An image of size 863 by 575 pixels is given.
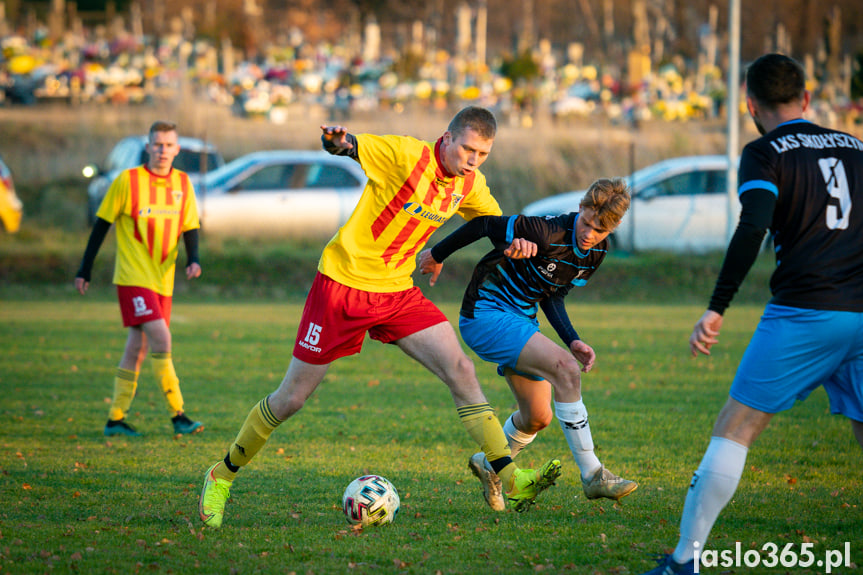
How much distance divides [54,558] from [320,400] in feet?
16.0

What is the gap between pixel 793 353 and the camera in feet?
12.8

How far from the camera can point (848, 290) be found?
394 centimetres

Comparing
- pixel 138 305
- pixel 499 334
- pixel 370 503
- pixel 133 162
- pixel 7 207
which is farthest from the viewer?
pixel 133 162

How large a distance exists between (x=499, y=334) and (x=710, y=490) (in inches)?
67.1

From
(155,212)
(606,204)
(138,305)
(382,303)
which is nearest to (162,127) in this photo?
(155,212)

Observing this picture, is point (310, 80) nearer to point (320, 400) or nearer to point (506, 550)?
point (320, 400)

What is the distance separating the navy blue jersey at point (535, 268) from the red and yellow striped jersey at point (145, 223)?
3149mm

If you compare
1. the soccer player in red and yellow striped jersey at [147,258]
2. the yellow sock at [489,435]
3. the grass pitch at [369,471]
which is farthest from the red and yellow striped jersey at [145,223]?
the yellow sock at [489,435]

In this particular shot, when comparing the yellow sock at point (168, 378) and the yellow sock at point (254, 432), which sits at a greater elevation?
the yellow sock at point (254, 432)

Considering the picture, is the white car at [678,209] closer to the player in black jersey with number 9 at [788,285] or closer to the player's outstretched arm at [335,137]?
the player's outstretched arm at [335,137]

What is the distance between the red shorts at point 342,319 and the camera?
201 inches

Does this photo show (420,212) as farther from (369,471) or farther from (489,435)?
(369,471)

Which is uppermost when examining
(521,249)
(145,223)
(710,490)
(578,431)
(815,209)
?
(815,209)

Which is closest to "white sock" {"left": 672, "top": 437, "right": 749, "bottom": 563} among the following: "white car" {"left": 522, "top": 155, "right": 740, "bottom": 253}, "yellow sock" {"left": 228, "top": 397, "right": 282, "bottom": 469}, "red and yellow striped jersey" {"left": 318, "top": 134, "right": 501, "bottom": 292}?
"red and yellow striped jersey" {"left": 318, "top": 134, "right": 501, "bottom": 292}
